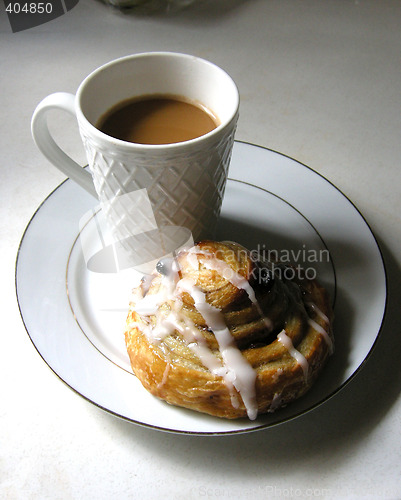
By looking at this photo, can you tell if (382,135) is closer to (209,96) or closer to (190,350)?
(209,96)

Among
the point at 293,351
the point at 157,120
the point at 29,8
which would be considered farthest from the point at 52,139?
the point at 29,8

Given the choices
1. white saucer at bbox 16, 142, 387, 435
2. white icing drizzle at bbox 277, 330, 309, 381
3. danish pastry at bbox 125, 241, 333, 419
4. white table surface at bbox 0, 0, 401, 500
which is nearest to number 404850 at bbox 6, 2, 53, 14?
white table surface at bbox 0, 0, 401, 500

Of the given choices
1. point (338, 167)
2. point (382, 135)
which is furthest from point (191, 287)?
point (382, 135)

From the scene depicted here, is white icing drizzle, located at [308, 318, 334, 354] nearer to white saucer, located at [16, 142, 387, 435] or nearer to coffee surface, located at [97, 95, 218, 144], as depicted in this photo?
white saucer, located at [16, 142, 387, 435]

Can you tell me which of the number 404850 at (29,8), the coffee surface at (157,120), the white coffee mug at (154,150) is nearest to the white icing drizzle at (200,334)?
the white coffee mug at (154,150)

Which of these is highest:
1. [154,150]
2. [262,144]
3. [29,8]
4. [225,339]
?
[154,150]

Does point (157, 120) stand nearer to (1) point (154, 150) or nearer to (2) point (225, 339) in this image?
(1) point (154, 150)
